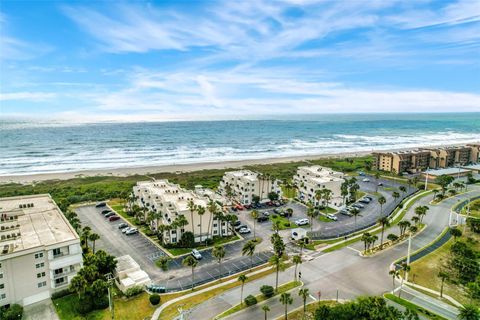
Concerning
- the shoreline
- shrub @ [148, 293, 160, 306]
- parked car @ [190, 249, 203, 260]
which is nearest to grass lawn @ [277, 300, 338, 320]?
shrub @ [148, 293, 160, 306]

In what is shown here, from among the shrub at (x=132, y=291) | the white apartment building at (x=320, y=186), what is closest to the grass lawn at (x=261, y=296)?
the shrub at (x=132, y=291)

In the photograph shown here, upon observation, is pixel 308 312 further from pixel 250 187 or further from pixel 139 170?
pixel 139 170

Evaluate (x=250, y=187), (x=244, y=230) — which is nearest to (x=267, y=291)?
(x=244, y=230)

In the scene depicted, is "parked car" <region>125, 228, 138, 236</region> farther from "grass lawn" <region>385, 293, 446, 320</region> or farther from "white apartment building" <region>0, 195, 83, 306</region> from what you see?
"grass lawn" <region>385, 293, 446, 320</region>

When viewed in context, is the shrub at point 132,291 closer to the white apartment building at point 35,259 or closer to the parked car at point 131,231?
the white apartment building at point 35,259

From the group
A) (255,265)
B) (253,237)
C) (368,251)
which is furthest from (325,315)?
(253,237)

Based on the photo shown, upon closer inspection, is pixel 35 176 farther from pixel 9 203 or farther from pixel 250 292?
pixel 250 292

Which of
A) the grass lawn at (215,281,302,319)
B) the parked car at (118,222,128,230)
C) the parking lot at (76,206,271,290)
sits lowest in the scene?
the parking lot at (76,206,271,290)
